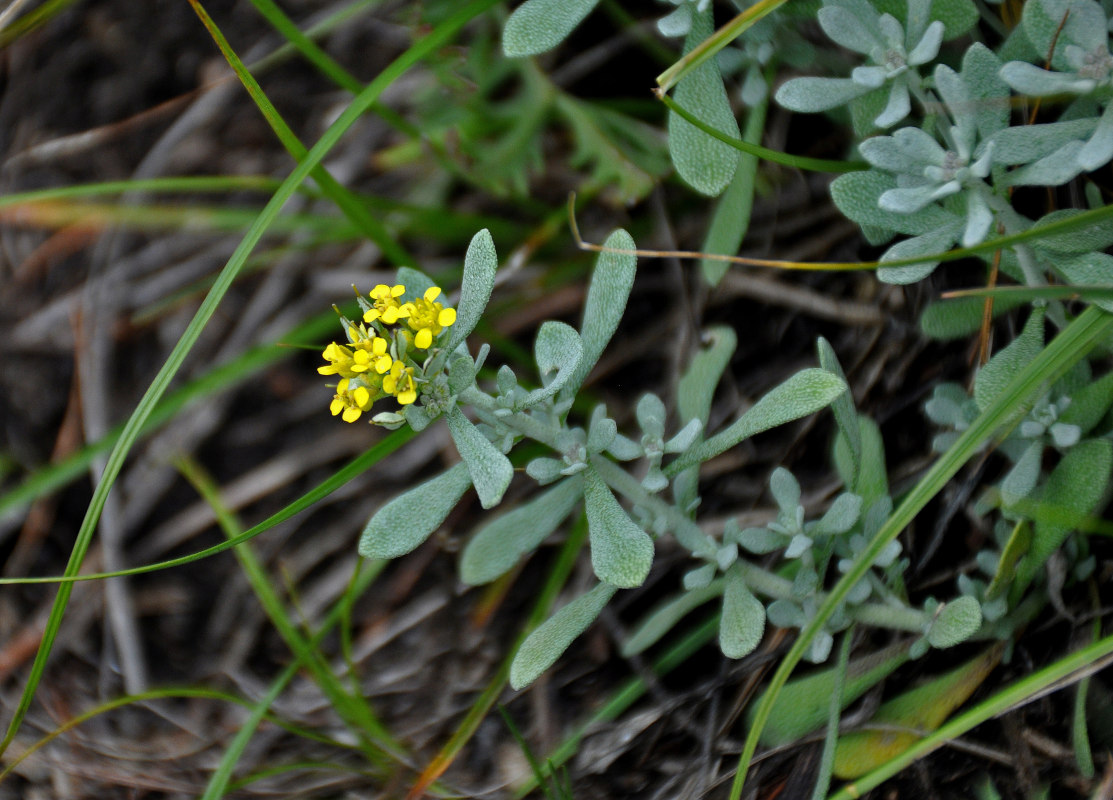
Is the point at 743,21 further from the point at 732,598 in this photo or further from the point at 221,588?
the point at 221,588

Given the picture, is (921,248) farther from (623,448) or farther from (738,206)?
(623,448)

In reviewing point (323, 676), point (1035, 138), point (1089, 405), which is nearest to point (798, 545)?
point (1089, 405)

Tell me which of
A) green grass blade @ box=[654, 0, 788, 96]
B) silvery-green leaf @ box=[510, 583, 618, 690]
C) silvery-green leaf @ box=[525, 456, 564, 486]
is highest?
green grass blade @ box=[654, 0, 788, 96]

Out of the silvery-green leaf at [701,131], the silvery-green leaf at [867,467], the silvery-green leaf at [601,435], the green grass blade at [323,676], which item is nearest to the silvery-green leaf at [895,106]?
the silvery-green leaf at [701,131]

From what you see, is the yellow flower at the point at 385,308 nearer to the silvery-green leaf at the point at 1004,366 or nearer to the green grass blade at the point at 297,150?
the green grass blade at the point at 297,150

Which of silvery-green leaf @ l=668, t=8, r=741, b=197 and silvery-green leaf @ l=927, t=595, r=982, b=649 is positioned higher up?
silvery-green leaf @ l=668, t=8, r=741, b=197

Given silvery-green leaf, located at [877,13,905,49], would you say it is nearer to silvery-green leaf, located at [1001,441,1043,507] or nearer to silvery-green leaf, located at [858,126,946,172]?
silvery-green leaf, located at [858,126,946,172]

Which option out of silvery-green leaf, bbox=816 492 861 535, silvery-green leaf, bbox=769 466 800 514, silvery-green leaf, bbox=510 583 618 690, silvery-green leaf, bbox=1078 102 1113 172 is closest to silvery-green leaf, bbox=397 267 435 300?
silvery-green leaf, bbox=510 583 618 690
